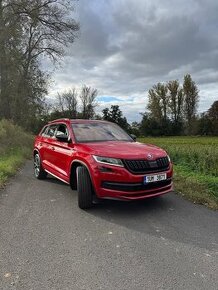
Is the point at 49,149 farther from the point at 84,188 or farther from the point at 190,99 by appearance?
the point at 190,99

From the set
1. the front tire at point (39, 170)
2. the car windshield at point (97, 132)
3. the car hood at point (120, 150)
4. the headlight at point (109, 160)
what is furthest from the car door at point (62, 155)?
the front tire at point (39, 170)

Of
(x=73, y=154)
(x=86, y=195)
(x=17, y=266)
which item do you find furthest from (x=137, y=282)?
(x=73, y=154)

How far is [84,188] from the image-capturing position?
6.01 m

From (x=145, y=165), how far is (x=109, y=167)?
654mm

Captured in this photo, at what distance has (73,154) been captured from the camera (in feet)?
22.0

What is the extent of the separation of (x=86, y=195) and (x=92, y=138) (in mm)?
1490

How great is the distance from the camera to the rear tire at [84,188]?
6016 millimetres

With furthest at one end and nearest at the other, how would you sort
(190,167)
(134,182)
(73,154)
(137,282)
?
(190,167)
(73,154)
(134,182)
(137,282)

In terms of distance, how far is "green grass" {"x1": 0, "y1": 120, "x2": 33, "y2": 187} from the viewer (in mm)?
10952

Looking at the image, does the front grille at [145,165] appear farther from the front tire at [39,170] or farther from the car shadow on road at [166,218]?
the front tire at [39,170]

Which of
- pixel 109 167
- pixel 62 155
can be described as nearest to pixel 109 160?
pixel 109 167

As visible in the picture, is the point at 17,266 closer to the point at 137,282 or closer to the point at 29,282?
the point at 29,282

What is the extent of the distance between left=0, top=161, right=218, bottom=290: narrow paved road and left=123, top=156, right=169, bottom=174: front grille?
2.61 ft

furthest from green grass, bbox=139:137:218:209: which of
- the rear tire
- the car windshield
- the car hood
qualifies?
the rear tire
